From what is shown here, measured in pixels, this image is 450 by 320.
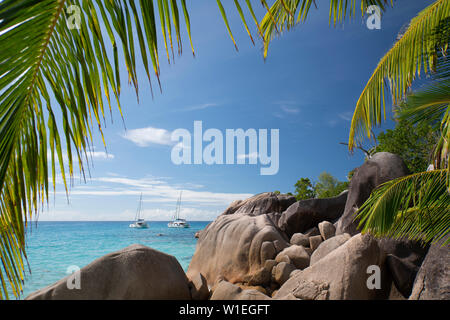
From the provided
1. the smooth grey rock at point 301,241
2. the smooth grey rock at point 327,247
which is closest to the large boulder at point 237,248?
the smooth grey rock at point 327,247

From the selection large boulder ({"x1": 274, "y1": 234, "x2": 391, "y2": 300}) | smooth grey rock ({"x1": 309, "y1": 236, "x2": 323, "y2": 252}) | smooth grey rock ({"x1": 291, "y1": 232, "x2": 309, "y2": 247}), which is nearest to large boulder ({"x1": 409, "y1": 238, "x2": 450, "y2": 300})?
large boulder ({"x1": 274, "y1": 234, "x2": 391, "y2": 300})

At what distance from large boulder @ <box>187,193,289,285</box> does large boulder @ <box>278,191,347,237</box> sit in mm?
4508

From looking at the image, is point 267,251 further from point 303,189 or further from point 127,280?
point 303,189

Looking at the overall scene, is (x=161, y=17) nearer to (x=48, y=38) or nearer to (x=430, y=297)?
(x=48, y=38)

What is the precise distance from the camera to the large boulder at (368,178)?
9.52 m

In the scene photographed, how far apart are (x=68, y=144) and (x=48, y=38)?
1.69ft

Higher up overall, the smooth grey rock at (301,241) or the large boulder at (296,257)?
the large boulder at (296,257)

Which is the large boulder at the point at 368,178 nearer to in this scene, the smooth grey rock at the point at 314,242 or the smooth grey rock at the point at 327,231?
the smooth grey rock at the point at 327,231

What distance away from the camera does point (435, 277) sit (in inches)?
155

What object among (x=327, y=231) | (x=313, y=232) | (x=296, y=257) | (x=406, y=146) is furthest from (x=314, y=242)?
(x=406, y=146)

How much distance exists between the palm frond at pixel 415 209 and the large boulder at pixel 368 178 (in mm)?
5971

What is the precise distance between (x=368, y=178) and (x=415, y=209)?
22.5ft

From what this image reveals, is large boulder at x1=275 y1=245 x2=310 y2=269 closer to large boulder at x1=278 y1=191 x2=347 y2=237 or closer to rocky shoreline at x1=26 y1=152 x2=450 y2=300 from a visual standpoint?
rocky shoreline at x1=26 y1=152 x2=450 y2=300
